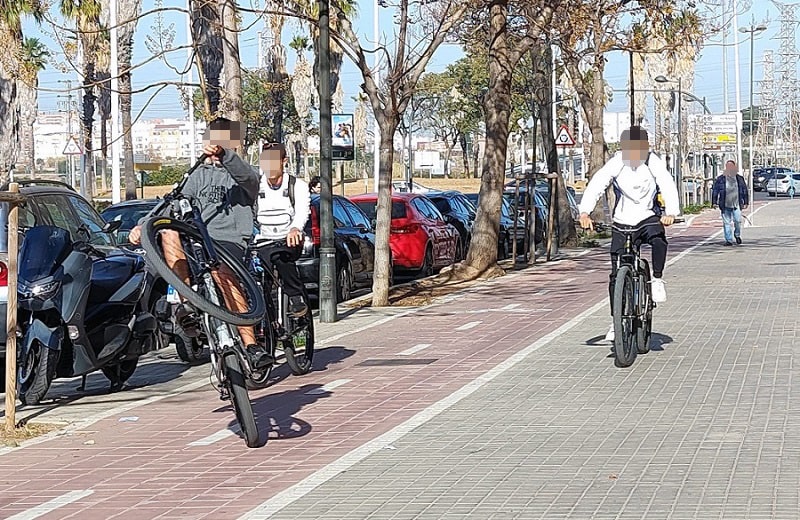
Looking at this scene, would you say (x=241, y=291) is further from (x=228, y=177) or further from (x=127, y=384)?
(x=127, y=384)

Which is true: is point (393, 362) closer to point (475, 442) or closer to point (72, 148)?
point (475, 442)

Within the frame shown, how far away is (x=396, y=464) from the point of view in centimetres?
748

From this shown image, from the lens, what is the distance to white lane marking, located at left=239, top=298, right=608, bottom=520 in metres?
6.63

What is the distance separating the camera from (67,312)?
32.0ft

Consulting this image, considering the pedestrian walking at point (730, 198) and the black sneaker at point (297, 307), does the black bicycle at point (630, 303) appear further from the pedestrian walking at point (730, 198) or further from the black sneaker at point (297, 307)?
the pedestrian walking at point (730, 198)

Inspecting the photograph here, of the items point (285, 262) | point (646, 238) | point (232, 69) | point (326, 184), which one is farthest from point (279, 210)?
point (232, 69)

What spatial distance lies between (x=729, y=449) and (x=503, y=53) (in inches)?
566

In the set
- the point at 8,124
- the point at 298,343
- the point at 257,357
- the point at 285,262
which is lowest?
the point at 298,343

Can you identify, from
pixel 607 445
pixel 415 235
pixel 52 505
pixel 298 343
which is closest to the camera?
pixel 52 505

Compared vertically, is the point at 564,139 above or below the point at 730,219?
above

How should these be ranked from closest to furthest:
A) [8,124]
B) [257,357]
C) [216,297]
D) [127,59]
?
[216,297] → [257,357] → [8,124] → [127,59]

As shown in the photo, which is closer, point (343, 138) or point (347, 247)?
point (347, 247)

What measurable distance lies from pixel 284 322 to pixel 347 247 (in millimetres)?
8546

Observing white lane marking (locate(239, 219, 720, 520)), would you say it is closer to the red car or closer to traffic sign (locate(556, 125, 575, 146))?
the red car
